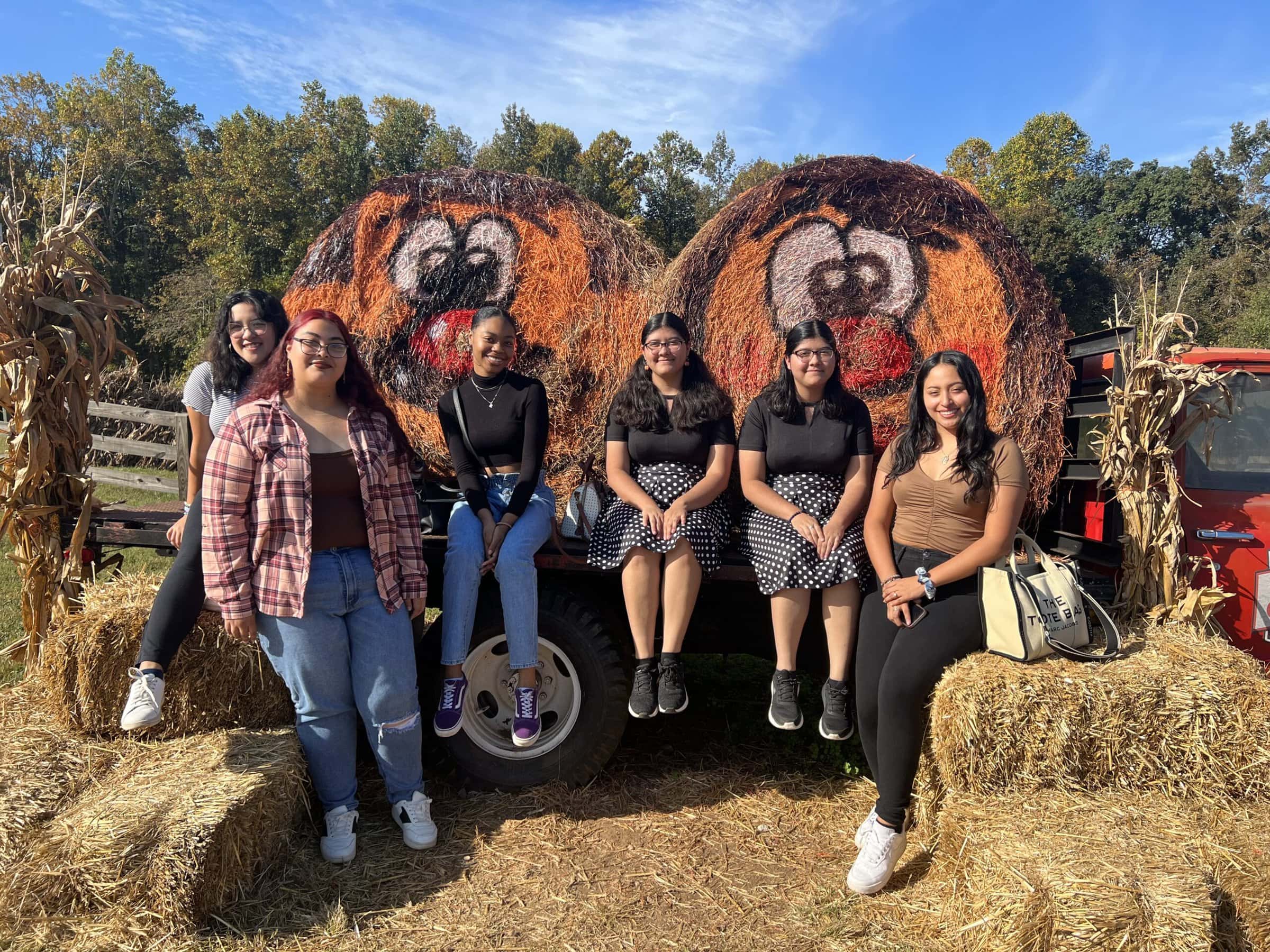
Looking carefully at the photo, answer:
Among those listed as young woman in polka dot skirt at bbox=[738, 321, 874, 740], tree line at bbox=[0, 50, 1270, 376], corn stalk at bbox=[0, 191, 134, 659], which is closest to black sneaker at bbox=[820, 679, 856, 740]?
young woman in polka dot skirt at bbox=[738, 321, 874, 740]

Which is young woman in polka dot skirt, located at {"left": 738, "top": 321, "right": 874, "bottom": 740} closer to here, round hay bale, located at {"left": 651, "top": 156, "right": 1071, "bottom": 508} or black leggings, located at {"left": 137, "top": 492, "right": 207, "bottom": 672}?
round hay bale, located at {"left": 651, "top": 156, "right": 1071, "bottom": 508}

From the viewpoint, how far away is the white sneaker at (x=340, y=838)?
114 inches

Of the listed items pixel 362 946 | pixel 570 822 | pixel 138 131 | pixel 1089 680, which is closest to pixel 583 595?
pixel 570 822

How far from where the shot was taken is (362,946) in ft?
8.16

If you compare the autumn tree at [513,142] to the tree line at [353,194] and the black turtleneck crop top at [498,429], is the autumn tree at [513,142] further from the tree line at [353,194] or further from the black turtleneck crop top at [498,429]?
the black turtleneck crop top at [498,429]

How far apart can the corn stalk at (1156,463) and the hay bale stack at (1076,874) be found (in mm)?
895

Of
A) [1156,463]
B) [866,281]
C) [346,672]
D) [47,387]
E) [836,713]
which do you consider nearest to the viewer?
[346,672]

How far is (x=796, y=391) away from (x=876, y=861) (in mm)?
1784

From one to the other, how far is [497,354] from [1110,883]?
2.78 meters

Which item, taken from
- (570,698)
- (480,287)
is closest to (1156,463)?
(570,698)

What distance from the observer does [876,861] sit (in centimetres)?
276

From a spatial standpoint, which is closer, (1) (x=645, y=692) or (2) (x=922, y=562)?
(2) (x=922, y=562)

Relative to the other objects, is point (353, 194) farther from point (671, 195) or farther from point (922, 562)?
point (922, 562)

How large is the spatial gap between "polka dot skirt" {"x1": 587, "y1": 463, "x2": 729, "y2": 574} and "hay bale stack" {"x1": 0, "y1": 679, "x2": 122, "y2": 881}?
1944mm
